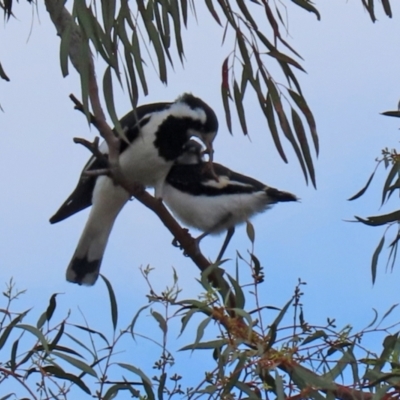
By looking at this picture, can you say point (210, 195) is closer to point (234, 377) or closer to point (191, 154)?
point (191, 154)

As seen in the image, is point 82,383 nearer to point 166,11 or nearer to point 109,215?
point 166,11

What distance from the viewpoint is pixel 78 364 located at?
66.6 inches

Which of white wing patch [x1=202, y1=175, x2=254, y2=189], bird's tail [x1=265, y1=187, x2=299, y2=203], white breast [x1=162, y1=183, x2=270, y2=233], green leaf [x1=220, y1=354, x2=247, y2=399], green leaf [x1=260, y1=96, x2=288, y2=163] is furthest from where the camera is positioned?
white wing patch [x1=202, y1=175, x2=254, y2=189]

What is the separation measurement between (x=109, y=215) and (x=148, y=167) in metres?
0.27

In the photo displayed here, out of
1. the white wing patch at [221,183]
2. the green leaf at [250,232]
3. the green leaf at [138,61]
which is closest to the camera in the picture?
the green leaf at [250,232]

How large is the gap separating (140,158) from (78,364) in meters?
1.76

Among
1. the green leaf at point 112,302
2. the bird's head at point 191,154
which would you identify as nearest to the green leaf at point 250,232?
the green leaf at point 112,302

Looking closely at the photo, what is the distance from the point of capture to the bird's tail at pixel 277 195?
332 cm

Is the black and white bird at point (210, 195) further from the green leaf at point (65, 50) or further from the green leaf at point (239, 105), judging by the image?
the green leaf at point (65, 50)

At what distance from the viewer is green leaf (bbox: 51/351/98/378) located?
167 centimetres

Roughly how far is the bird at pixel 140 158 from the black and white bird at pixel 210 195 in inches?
2.4

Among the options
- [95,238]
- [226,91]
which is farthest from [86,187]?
[226,91]

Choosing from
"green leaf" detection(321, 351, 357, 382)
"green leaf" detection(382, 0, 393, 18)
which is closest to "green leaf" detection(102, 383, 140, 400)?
"green leaf" detection(321, 351, 357, 382)

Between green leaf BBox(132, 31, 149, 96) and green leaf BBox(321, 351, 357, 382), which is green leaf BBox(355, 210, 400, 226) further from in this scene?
green leaf BBox(321, 351, 357, 382)
